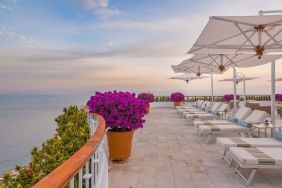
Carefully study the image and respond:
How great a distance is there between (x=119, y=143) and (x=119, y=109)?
0.67 m

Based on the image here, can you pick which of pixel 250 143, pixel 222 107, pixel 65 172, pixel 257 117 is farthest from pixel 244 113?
pixel 65 172

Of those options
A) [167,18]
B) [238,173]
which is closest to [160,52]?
[167,18]

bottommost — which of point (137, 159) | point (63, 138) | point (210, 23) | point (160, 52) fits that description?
point (137, 159)

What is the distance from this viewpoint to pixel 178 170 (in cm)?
562

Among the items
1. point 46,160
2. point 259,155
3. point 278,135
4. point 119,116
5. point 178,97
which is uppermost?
point 178,97

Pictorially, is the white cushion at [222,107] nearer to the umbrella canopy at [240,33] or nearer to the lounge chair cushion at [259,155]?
the umbrella canopy at [240,33]

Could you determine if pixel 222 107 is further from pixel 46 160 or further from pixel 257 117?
pixel 46 160

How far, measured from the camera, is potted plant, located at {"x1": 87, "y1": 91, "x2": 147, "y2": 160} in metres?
6.04

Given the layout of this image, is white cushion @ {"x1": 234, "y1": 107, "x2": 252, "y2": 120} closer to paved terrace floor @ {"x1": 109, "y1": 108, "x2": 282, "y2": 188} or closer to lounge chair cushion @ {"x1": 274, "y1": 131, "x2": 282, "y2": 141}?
paved terrace floor @ {"x1": 109, "y1": 108, "x2": 282, "y2": 188}

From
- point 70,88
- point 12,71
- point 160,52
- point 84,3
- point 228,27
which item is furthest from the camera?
point 70,88

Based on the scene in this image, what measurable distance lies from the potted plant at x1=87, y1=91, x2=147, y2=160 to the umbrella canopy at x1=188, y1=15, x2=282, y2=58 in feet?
6.69

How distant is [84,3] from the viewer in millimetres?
18438

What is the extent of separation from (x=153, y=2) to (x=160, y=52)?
869 cm

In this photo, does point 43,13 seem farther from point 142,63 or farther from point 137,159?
point 137,159
